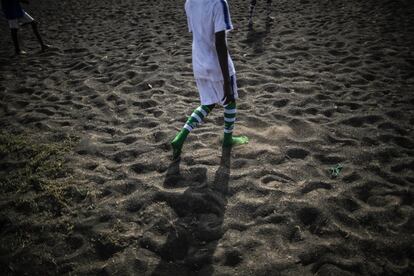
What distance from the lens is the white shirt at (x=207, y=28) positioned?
236cm

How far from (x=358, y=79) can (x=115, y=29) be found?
A: 607 cm

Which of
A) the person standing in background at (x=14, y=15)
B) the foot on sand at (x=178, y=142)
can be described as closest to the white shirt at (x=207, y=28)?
the foot on sand at (x=178, y=142)

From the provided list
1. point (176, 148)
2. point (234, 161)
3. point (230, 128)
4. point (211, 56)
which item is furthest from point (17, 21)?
point (234, 161)

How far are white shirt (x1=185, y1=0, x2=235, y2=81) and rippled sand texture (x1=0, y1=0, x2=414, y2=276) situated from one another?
3.23ft

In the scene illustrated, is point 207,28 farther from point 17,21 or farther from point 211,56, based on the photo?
point 17,21

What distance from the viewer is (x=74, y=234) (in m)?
2.46

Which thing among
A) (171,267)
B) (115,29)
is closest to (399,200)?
(171,267)

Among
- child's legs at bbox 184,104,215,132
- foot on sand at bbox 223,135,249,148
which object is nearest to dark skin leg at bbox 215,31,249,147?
child's legs at bbox 184,104,215,132

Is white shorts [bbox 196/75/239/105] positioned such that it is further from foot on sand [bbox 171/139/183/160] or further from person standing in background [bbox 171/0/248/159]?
foot on sand [bbox 171/139/183/160]

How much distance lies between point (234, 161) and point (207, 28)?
139 centimetres

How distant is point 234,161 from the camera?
123 inches

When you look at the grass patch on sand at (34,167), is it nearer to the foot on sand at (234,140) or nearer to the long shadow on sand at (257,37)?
the foot on sand at (234,140)

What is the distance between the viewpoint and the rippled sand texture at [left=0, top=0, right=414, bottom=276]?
2244mm

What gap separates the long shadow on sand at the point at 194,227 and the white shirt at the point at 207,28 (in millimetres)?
1023
